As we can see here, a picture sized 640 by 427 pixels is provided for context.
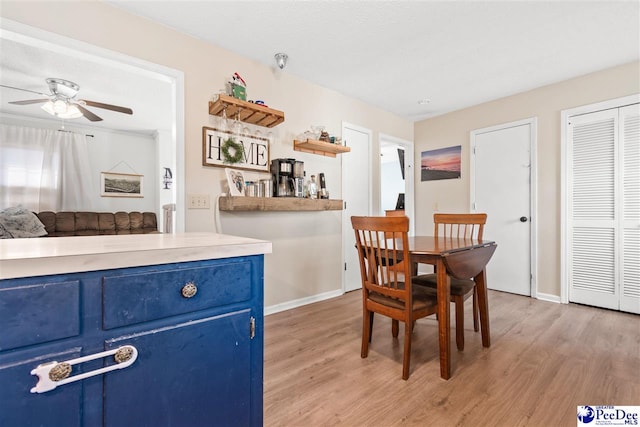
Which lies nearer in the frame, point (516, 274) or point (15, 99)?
point (516, 274)

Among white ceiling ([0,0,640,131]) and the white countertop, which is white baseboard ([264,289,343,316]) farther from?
white ceiling ([0,0,640,131])

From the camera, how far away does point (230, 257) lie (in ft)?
3.21

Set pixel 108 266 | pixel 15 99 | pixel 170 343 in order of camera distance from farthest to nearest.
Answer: pixel 15 99
pixel 170 343
pixel 108 266

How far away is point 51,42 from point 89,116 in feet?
7.31

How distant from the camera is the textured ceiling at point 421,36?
206 cm

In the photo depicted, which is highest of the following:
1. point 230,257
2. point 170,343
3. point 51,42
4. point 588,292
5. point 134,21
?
point 134,21

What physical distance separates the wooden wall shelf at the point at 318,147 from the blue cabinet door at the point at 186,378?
2222 mm

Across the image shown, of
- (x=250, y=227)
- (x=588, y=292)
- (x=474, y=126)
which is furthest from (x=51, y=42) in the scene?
(x=588, y=292)

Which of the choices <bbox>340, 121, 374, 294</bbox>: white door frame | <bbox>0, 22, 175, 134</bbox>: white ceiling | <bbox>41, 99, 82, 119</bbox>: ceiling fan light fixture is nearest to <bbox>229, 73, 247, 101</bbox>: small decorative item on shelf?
<bbox>0, 22, 175, 134</bbox>: white ceiling

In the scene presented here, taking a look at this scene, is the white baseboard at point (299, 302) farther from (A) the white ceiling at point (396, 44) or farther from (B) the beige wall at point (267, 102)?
(A) the white ceiling at point (396, 44)

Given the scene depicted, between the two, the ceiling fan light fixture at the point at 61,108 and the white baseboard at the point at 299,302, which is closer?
the white baseboard at the point at 299,302

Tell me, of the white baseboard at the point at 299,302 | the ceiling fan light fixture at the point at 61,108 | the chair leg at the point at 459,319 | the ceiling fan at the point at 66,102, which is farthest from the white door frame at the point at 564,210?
the ceiling fan light fixture at the point at 61,108

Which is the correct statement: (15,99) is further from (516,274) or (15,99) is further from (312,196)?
(516,274)

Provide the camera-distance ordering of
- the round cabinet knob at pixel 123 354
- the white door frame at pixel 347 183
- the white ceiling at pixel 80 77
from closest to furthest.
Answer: the round cabinet knob at pixel 123 354 → the white ceiling at pixel 80 77 → the white door frame at pixel 347 183
